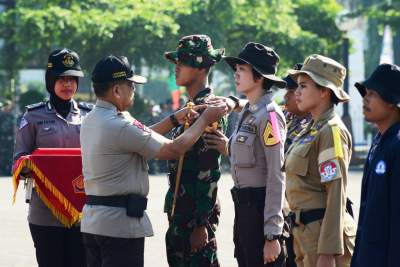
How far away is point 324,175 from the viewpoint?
6359 mm

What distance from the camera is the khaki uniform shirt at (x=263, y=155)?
678cm

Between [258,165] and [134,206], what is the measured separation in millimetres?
842

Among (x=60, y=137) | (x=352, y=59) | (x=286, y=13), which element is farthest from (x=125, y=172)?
(x=352, y=59)

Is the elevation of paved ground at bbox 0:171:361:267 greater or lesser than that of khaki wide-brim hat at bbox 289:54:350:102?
lesser

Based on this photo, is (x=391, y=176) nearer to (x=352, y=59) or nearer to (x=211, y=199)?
(x=211, y=199)

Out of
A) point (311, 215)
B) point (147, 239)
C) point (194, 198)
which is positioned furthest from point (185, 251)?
point (147, 239)

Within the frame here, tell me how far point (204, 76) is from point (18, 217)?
9.03m

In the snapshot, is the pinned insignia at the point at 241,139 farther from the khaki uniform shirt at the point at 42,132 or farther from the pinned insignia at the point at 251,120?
the khaki uniform shirt at the point at 42,132

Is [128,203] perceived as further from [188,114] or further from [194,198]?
[188,114]

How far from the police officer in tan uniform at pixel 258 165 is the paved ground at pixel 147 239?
174 inches

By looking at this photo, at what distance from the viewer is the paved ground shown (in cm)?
1177

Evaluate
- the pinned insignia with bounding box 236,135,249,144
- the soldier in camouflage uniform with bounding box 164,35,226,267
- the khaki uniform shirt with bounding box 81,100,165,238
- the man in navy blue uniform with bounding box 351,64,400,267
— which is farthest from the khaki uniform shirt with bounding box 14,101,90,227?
the man in navy blue uniform with bounding box 351,64,400,267

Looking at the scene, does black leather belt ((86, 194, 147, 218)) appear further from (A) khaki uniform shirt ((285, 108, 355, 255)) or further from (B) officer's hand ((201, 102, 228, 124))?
(A) khaki uniform shirt ((285, 108, 355, 255))

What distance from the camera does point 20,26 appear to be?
28.5m
